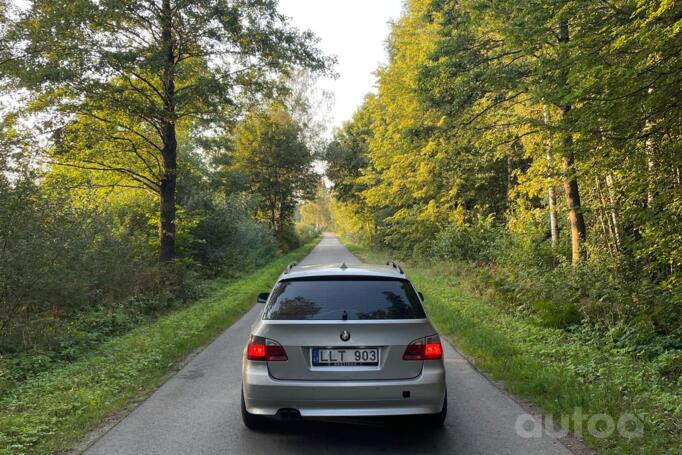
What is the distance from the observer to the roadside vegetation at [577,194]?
19.9 ft

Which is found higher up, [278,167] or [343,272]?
[278,167]

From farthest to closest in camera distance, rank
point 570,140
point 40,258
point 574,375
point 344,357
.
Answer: point 570,140
point 40,258
point 574,375
point 344,357

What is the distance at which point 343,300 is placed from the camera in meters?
4.54

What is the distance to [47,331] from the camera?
8648mm

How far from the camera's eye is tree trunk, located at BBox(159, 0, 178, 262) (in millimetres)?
13047

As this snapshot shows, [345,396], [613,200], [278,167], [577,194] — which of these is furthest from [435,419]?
[278,167]

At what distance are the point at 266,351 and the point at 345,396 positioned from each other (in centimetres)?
78

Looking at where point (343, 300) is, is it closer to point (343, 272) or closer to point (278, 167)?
point (343, 272)

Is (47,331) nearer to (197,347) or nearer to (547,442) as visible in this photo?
(197,347)

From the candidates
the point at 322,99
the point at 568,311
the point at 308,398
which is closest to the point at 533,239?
the point at 568,311

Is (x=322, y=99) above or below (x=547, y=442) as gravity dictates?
above

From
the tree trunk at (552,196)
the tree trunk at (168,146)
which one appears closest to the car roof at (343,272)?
the tree trunk at (552,196)

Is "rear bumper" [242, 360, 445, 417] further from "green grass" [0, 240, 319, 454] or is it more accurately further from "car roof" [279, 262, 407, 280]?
"green grass" [0, 240, 319, 454]

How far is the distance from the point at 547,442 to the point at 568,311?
5460 millimetres
